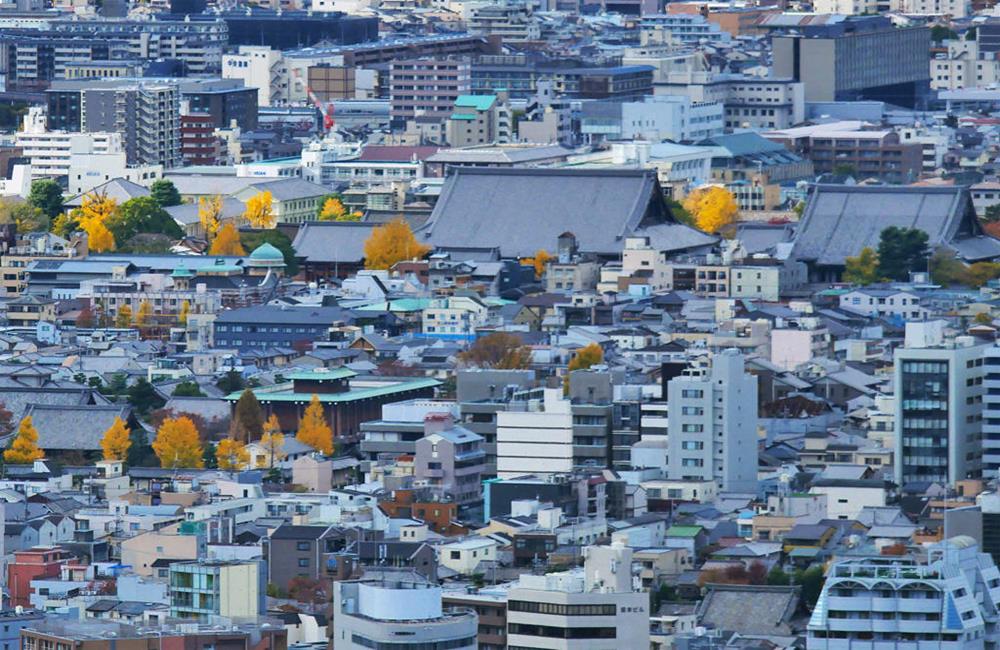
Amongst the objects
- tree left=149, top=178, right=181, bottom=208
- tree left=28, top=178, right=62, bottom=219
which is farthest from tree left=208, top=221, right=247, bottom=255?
tree left=28, top=178, right=62, bottom=219

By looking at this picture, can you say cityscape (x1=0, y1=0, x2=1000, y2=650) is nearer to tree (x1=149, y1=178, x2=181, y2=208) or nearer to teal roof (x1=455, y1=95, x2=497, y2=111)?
teal roof (x1=455, y1=95, x2=497, y2=111)

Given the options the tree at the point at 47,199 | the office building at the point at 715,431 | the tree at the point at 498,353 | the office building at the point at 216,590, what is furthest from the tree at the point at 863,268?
the office building at the point at 216,590

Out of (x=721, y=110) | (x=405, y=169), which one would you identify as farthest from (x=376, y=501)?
(x=721, y=110)

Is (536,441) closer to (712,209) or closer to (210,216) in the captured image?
(712,209)

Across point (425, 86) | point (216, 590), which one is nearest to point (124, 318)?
point (216, 590)

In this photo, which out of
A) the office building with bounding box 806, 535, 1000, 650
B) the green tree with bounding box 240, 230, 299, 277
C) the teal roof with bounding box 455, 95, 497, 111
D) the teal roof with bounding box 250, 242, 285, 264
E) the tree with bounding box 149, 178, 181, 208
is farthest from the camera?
the teal roof with bounding box 455, 95, 497, 111
